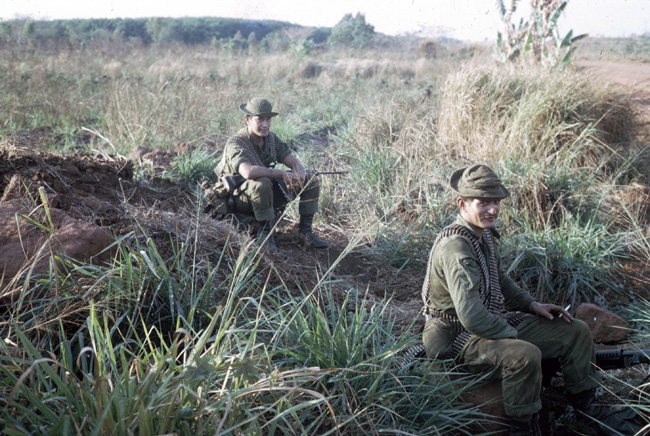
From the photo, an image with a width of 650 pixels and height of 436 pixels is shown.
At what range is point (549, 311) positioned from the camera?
115 inches

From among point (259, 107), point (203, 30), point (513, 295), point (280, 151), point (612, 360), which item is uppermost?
point (203, 30)

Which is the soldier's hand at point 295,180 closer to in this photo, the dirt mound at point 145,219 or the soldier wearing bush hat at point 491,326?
the dirt mound at point 145,219

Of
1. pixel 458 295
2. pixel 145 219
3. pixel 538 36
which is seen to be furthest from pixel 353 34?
pixel 458 295

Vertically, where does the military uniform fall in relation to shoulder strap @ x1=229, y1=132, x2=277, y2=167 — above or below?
below

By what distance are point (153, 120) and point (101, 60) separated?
9.66 metres

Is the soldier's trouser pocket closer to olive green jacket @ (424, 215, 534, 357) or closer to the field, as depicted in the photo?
olive green jacket @ (424, 215, 534, 357)

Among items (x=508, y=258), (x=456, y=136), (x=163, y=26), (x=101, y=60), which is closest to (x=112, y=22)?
Result: (x=163, y=26)

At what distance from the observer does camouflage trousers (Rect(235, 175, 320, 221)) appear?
15.8 ft

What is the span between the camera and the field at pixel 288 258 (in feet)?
6.46

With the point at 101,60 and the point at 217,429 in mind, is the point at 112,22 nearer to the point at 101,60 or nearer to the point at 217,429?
the point at 101,60

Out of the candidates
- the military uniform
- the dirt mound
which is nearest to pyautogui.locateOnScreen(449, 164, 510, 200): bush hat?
the military uniform

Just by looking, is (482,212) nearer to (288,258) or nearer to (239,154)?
(288,258)

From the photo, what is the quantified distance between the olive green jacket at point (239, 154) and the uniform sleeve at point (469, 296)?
270 cm

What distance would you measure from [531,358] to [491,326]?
0.22 metres
